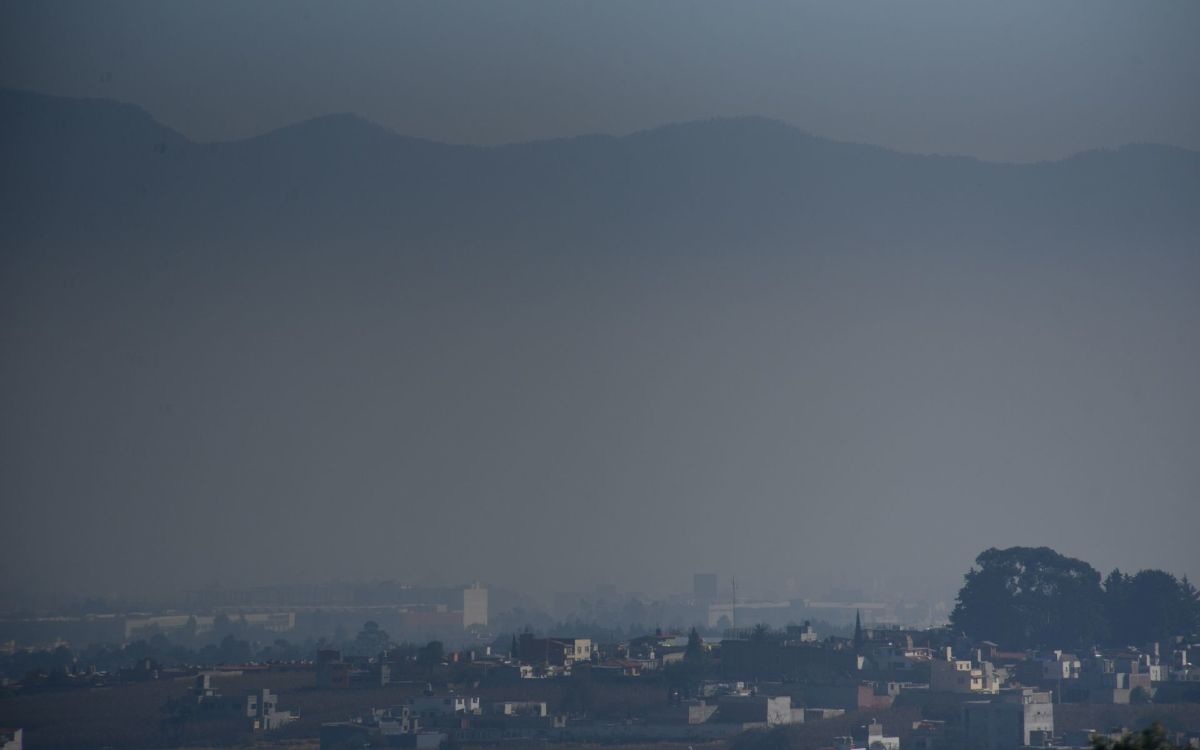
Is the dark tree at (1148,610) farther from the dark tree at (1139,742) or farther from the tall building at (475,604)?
the dark tree at (1139,742)

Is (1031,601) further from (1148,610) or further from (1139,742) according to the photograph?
(1139,742)

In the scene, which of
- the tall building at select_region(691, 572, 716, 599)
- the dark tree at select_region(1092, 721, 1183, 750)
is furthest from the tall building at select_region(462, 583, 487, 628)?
the dark tree at select_region(1092, 721, 1183, 750)

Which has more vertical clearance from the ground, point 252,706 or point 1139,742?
point 1139,742

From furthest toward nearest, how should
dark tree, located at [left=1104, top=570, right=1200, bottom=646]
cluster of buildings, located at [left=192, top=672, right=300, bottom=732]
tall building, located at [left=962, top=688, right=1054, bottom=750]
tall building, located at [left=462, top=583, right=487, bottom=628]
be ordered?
tall building, located at [left=462, top=583, right=487, bottom=628], dark tree, located at [left=1104, top=570, right=1200, bottom=646], cluster of buildings, located at [left=192, top=672, right=300, bottom=732], tall building, located at [left=962, top=688, right=1054, bottom=750]

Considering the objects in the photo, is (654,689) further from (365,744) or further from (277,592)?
(277,592)

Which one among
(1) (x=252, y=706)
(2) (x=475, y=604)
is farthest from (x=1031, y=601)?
(2) (x=475, y=604)

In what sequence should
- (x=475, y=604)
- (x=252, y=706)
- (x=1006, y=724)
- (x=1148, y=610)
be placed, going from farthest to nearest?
(x=475, y=604) < (x=1148, y=610) < (x=252, y=706) < (x=1006, y=724)

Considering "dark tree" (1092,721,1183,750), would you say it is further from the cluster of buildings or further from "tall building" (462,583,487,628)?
"tall building" (462,583,487,628)
